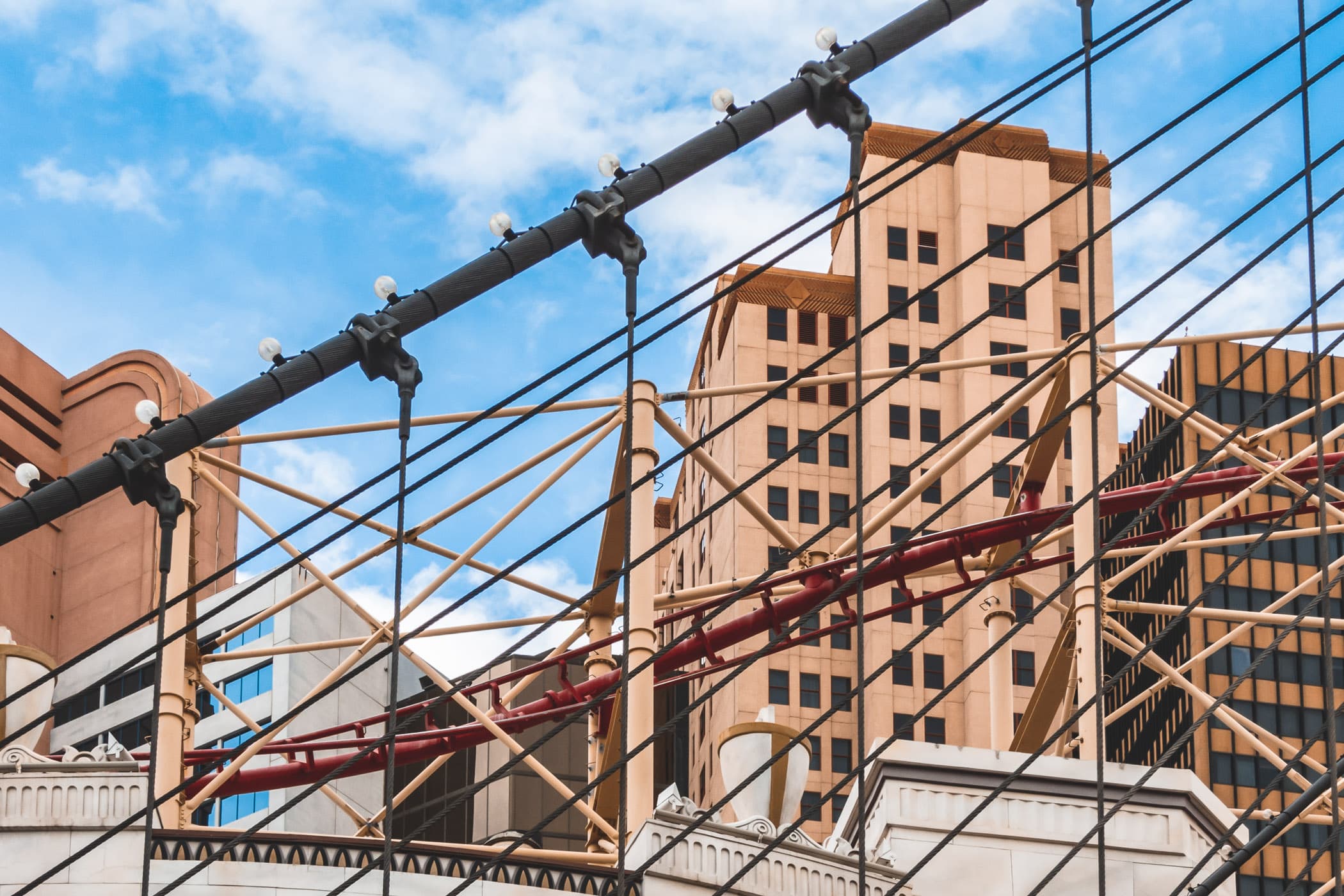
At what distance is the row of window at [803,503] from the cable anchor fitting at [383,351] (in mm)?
74064

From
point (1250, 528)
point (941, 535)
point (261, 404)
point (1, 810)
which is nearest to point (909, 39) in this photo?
point (261, 404)

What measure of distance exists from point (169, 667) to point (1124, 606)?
419 inches

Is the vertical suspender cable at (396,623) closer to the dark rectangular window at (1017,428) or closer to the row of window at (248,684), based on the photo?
the row of window at (248,684)

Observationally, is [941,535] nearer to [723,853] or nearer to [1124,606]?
[1124,606]

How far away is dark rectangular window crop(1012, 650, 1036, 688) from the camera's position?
267 feet

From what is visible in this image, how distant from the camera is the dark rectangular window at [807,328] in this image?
9200 centimetres

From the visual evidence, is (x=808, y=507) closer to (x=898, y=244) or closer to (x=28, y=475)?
(x=898, y=244)

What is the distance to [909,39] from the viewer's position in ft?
46.3

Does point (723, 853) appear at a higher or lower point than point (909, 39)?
lower

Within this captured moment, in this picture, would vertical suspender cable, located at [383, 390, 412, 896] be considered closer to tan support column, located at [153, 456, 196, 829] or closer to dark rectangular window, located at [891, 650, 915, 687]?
tan support column, located at [153, 456, 196, 829]

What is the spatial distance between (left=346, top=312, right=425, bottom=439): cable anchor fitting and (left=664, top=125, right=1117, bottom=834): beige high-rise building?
68.6 meters

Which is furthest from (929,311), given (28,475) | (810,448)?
(28,475)

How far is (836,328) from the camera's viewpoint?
93.1 meters

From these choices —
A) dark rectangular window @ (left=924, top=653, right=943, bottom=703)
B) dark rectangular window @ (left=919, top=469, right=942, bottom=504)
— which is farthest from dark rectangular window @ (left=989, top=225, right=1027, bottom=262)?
dark rectangular window @ (left=924, top=653, right=943, bottom=703)
